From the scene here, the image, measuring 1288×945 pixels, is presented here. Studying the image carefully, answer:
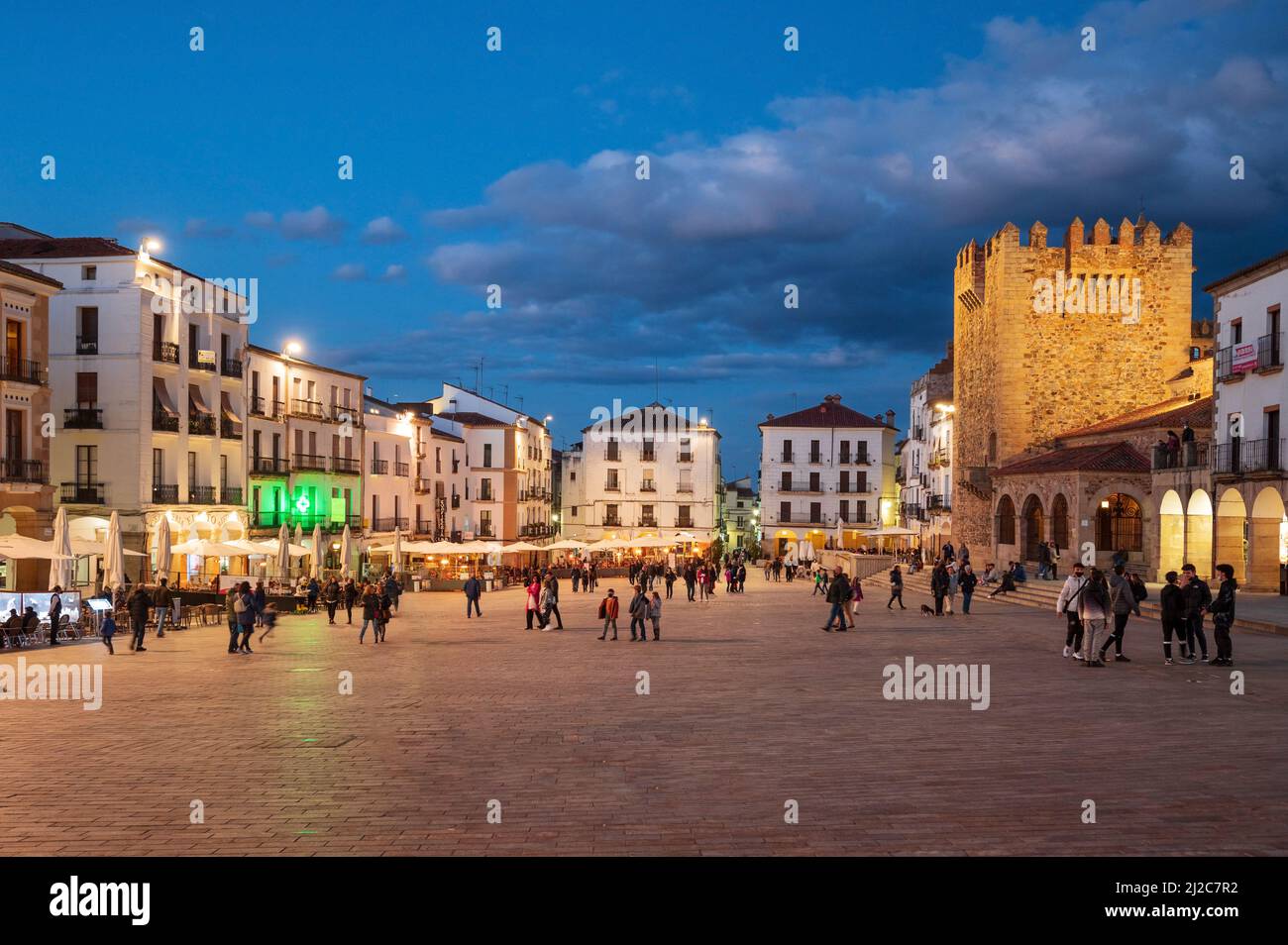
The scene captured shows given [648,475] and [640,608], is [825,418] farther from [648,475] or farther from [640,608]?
[640,608]

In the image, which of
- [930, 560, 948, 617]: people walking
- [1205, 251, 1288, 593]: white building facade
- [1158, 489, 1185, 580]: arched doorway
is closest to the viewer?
[930, 560, 948, 617]: people walking

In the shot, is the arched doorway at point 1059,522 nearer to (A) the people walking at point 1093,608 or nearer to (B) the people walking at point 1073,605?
(B) the people walking at point 1073,605

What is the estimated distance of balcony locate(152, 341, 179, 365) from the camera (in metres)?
37.8

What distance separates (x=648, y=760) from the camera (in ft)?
33.1

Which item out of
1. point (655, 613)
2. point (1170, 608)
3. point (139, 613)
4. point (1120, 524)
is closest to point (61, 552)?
point (139, 613)

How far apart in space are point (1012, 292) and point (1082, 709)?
1609 inches

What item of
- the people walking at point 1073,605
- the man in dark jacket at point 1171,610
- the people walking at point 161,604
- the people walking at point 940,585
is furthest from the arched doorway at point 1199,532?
the people walking at point 161,604

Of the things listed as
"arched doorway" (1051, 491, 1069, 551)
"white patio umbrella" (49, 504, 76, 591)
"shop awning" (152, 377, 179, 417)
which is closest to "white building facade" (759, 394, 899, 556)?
"arched doorway" (1051, 491, 1069, 551)

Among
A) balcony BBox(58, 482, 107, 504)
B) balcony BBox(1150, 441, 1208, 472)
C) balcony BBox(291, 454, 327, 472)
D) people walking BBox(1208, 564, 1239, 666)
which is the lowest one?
people walking BBox(1208, 564, 1239, 666)

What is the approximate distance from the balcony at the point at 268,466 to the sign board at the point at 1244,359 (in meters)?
35.2

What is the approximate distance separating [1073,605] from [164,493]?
30.8 meters

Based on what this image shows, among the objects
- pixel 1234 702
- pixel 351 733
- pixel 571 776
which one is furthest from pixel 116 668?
pixel 1234 702

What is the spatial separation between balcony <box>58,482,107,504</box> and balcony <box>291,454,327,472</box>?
11.2 m

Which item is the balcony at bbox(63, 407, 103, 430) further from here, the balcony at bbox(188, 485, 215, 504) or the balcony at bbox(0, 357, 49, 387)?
the balcony at bbox(0, 357, 49, 387)
